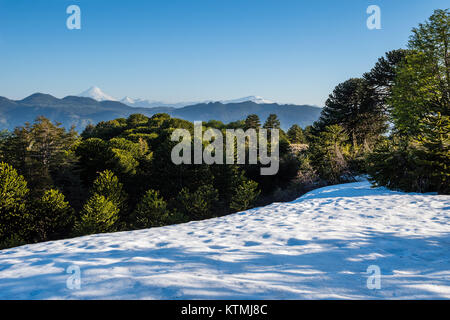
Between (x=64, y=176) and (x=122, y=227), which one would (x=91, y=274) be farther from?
(x=64, y=176)

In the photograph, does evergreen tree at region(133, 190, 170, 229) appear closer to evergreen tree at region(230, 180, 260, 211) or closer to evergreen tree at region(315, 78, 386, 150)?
evergreen tree at region(230, 180, 260, 211)

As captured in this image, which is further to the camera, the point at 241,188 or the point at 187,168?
the point at 187,168

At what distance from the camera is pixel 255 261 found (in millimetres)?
4090

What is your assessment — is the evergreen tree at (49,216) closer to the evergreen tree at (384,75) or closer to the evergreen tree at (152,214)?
the evergreen tree at (152,214)

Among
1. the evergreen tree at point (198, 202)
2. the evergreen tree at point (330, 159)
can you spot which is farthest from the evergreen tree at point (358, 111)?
the evergreen tree at point (198, 202)

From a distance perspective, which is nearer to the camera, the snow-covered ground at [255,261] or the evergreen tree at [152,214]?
the snow-covered ground at [255,261]

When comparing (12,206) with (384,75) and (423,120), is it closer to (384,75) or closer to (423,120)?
(423,120)

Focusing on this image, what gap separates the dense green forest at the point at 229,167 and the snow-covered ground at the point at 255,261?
18.7 feet

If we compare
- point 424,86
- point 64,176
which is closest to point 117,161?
point 64,176

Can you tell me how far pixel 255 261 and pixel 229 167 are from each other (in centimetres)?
2559

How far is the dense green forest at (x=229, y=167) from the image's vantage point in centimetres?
1249

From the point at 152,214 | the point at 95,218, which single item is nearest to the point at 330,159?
the point at 152,214
